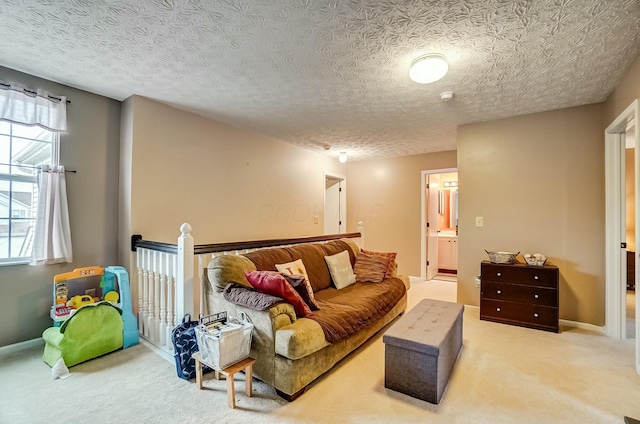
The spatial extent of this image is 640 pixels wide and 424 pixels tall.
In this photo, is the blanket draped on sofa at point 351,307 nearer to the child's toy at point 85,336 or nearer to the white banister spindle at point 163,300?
the white banister spindle at point 163,300

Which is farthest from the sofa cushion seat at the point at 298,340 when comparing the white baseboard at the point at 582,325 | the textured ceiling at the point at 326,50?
the white baseboard at the point at 582,325

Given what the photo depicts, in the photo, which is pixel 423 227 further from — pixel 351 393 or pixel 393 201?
pixel 351 393

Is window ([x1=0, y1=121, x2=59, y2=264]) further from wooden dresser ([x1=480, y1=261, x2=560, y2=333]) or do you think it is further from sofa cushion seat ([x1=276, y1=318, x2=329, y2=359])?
wooden dresser ([x1=480, y1=261, x2=560, y2=333])

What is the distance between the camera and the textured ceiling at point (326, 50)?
1.76 metres

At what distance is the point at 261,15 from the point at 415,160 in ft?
14.7

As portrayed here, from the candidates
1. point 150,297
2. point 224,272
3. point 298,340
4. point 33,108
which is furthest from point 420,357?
point 33,108

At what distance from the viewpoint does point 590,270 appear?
3.27 meters

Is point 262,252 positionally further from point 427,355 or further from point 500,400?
point 500,400

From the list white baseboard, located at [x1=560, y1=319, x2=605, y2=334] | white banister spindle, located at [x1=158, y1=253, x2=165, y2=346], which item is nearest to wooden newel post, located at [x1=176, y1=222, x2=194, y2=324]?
white banister spindle, located at [x1=158, y1=253, x2=165, y2=346]

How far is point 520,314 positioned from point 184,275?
11.6ft

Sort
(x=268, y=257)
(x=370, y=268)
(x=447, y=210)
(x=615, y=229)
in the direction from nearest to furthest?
1. (x=268, y=257)
2. (x=615, y=229)
3. (x=370, y=268)
4. (x=447, y=210)

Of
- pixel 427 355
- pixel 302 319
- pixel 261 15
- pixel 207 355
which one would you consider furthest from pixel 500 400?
pixel 261 15

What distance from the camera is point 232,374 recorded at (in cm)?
186

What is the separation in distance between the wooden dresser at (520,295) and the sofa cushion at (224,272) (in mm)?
2783
